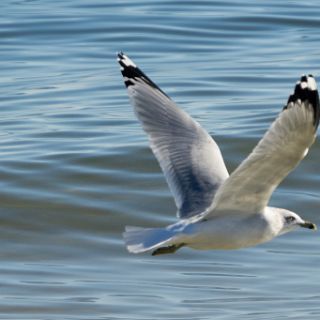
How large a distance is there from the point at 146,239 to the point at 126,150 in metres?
5.28

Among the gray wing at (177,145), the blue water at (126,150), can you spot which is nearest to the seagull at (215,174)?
the gray wing at (177,145)

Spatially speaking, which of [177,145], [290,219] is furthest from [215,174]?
[290,219]

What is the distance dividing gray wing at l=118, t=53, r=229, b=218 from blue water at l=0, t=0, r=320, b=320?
2.71ft

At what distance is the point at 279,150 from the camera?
7.08 meters

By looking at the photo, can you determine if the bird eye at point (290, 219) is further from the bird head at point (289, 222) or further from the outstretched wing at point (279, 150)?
the outstretched wing at point (279, 150)

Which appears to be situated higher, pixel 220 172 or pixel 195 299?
pixel 220 172

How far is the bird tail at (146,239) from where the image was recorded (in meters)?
7.36

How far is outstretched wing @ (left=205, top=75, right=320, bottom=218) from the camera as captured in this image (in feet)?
22.7

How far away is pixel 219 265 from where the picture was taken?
9680 millimetres

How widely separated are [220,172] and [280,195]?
3.16m

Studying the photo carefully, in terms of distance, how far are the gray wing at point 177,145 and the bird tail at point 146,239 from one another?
0.65 m

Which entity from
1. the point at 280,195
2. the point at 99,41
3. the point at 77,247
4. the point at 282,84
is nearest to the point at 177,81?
the point at 282,84

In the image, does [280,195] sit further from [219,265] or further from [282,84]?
[282,84]

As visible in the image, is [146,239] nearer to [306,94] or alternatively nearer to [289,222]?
[289,222]
